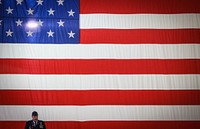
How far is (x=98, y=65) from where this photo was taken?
5738 mm

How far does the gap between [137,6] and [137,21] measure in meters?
0.33

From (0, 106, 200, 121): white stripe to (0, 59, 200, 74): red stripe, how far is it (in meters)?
0.73

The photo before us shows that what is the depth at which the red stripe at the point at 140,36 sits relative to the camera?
5.78m

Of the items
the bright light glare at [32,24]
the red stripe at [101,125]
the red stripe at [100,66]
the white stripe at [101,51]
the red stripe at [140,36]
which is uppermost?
the bright light glare at [32,24]

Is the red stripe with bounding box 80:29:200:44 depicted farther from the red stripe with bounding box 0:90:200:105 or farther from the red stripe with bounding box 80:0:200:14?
the red stripe with bounding box 0:90:200:105

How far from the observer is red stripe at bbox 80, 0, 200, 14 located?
587 cm

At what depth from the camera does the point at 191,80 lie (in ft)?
18.9

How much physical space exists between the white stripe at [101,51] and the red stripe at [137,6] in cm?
75

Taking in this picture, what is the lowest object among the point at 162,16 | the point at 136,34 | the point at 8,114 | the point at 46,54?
the point at 8,114

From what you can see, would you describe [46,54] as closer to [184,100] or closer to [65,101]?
[65,101]

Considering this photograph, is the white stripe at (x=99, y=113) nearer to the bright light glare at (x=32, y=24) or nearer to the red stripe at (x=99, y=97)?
the red stripe at (x=99, y=97)

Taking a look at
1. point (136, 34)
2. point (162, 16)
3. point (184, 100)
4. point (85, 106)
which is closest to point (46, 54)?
point (85, 106)

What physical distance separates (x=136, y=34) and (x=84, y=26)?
43.3 inches

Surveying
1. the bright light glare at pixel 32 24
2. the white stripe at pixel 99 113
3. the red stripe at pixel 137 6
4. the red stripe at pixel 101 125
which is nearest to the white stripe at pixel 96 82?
the white stripe at pixel 99 113
